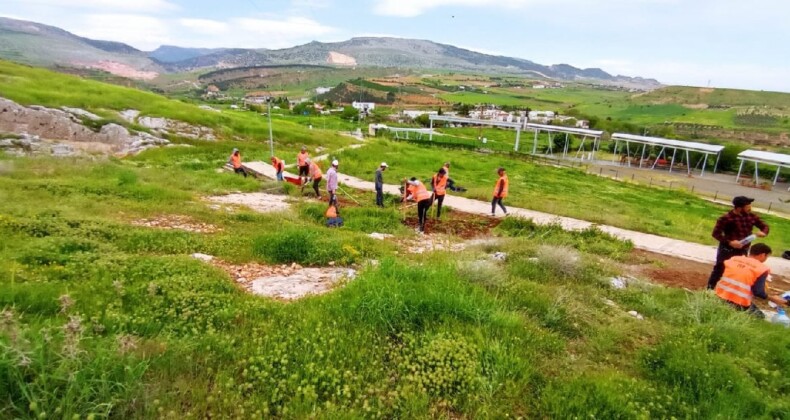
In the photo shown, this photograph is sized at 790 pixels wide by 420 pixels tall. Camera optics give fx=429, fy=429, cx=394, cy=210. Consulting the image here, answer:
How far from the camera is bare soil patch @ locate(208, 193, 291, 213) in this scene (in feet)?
43.5

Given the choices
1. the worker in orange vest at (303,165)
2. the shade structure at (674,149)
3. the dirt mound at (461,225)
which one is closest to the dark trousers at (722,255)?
the dirt mound at (461,225)

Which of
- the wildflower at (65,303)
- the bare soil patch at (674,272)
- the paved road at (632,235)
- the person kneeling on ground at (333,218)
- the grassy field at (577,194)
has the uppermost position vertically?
the wildflower at (65,303)

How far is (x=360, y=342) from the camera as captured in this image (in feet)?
14.3

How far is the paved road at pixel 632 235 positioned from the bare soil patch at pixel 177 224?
9.15 meters

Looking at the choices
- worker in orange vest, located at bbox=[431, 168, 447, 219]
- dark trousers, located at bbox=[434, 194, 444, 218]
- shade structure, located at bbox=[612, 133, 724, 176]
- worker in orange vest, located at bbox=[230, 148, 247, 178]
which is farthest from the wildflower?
shade structure, located at bbox=[612, 133, 724, 176]

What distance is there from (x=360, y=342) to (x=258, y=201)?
11202 millimetres

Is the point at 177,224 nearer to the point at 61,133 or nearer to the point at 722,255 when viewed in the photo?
the point at 722,255

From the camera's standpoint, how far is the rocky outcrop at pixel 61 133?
21.3 m

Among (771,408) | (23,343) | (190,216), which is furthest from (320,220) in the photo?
(771,408)

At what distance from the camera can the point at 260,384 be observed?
361 centimetres

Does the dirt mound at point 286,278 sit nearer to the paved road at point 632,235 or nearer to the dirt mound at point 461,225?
the dirt mound at point 461,225

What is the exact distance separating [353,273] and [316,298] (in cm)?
178

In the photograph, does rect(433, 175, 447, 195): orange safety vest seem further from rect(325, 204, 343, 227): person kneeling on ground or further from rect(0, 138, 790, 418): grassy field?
rect(0, 138, 790, 418): grassy field

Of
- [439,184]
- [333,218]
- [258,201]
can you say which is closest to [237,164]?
[258,201]
